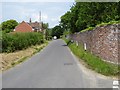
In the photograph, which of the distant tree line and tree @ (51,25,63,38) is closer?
the distant tree line

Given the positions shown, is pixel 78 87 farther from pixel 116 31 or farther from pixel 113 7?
pixel 113 7

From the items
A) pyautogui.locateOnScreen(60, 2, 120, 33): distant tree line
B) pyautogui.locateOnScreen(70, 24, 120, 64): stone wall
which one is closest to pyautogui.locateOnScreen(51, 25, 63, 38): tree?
pyautogui.locateOnScreen(60, 2, 120, 33): distant tree line

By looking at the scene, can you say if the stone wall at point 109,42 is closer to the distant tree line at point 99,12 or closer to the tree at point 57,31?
the distant tree line at point 99,12

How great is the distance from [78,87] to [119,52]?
4.34 m

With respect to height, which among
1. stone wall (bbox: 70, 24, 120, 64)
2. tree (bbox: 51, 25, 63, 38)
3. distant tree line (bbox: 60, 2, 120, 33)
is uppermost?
distant tree line (bbox: 60, 2, 120, 33)

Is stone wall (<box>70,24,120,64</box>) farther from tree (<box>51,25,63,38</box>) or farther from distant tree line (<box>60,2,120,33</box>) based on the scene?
tree (<box>51,25,63,38</box>)

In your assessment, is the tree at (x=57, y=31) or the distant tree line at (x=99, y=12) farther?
the tree at (x=57, y=31)

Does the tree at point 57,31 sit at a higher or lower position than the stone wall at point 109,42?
lower

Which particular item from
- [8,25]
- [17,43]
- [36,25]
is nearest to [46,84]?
[17,43]

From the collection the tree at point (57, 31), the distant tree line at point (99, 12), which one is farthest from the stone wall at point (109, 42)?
the tree at point (57, 31)

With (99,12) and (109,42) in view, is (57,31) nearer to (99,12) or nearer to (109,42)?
(99,12)

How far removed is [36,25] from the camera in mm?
122500

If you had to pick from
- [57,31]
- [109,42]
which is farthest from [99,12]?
[57,31]

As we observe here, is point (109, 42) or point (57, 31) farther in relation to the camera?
point (57, 31)
